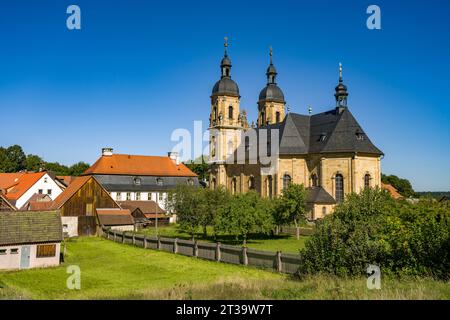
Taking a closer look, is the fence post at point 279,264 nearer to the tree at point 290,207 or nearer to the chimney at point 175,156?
the tree at point 290,207

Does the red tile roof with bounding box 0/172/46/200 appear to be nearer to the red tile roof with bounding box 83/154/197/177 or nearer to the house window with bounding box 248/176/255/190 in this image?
the red tile roof with bounding box 83/154/197/177

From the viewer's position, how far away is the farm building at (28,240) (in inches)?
984

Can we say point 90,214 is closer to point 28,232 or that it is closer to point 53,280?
point 28,232

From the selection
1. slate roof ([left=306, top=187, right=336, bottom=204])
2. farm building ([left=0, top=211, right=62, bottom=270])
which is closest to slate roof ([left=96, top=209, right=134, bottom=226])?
farm building ([left=0, top=211, right=62, bottom=270])

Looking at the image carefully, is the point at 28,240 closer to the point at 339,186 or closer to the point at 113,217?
the point at 113,217

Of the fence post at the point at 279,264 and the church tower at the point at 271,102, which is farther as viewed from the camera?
the church tower at the point at 271,102

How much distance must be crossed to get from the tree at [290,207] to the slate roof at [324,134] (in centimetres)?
1453

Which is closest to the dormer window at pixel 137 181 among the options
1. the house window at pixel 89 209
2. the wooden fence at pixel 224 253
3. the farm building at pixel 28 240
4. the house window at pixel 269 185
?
the house window at pixel 89 209

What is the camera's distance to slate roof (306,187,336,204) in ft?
159

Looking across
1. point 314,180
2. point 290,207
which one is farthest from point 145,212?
point 290,207

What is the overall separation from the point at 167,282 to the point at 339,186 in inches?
1372

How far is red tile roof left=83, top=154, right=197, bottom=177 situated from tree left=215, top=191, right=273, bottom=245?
104 ft
